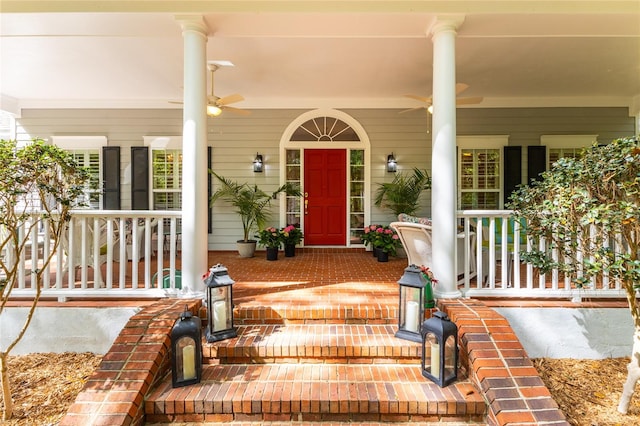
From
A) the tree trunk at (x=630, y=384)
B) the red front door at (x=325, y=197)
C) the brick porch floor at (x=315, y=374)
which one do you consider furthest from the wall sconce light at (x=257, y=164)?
the tree trunk at (x=630, y=384)

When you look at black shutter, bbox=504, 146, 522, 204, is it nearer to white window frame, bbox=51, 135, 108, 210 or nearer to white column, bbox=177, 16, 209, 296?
white column, bbox=177, 16, 209, 296

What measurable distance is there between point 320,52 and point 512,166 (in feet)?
13.7

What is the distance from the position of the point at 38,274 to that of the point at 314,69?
396 centimetres

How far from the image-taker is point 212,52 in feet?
13.7

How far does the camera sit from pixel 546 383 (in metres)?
2.62

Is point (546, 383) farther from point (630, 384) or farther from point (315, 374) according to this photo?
point (315, 374)

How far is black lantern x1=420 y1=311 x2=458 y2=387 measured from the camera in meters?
2.18

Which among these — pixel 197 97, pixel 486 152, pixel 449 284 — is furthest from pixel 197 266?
pixel 486 152

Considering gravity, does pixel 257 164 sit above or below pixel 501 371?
above

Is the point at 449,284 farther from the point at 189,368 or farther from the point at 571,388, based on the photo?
the point at 189,368

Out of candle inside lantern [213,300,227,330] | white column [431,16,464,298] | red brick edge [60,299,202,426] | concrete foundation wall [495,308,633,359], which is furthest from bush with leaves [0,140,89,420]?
concrete foundation wall [495,308,633,359]

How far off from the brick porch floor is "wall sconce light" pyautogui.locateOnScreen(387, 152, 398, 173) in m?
3.37

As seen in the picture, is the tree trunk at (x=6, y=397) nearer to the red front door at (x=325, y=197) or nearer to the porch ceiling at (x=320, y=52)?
the porch ceiling at (x=320, y=52)

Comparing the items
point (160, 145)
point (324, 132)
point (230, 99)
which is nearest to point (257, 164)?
point (324, 132)
